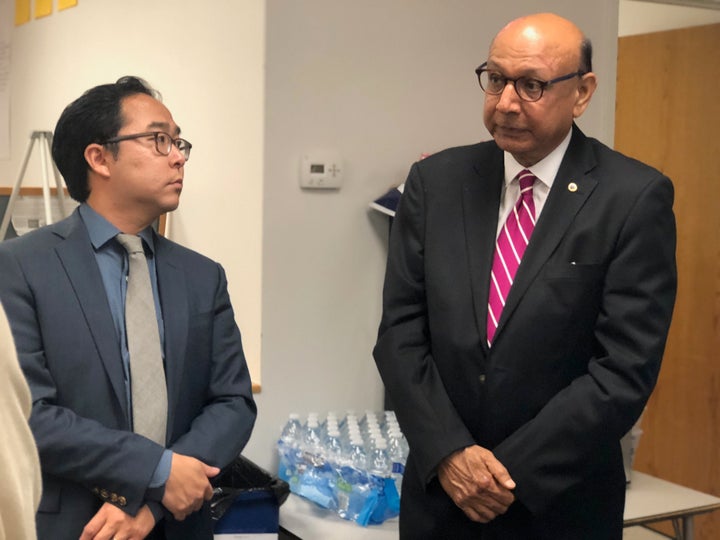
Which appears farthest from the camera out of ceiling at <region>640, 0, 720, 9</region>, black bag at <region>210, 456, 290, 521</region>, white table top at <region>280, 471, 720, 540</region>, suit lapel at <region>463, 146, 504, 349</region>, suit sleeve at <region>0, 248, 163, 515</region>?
ceiling at <region>640, 0, 720, 9</region>

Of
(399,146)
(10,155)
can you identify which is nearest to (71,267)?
(399,146)

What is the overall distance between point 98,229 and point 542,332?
0.89 m

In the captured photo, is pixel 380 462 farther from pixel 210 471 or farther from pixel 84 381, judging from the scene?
pixel 84 381

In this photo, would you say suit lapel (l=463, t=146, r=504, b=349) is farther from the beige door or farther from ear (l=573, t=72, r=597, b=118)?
the beige door

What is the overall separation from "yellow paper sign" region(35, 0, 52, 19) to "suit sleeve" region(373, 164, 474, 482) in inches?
109

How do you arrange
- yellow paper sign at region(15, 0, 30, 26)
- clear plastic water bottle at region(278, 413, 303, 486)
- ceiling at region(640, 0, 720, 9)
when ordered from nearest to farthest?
clear plastic water bottle at region(278, 413, 303, 486)
ceiling at region(640, 0, 720, 9)
yellow paper sign at region(15, 0, 30, 26)

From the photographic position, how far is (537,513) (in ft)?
5.45

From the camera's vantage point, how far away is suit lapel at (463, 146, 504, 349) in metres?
1.72

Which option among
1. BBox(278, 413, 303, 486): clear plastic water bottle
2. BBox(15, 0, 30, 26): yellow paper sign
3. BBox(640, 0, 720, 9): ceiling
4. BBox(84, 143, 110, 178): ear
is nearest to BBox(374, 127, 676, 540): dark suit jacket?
BBox(84, 143, 110, 178): ear

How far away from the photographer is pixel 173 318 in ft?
5.85

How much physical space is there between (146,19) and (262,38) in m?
0.90

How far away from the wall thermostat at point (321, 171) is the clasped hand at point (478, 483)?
1.23 m

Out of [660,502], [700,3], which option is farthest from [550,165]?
[700,3]

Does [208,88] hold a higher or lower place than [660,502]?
higher
